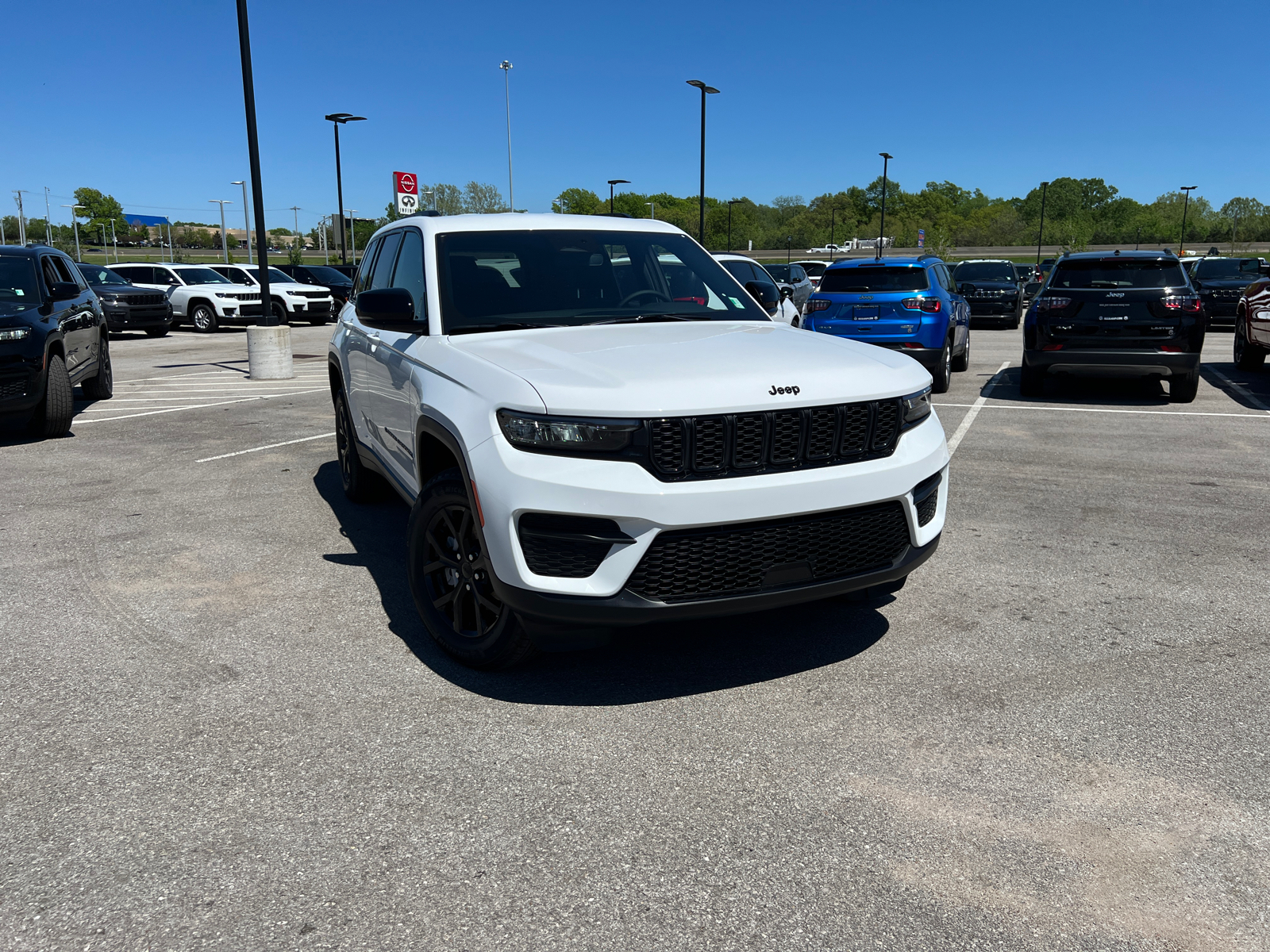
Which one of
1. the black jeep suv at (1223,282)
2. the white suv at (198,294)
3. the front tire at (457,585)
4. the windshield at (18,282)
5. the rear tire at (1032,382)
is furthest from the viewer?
the white suv at (198,294)

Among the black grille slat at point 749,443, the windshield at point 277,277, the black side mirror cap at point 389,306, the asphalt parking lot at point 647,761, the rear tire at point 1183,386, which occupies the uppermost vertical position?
the windshield at point 277,277

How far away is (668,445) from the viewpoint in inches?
131

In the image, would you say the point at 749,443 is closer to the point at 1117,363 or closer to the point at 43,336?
the point at 43,336

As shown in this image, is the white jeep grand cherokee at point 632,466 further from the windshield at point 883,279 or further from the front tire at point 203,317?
the front tire at point 203,317

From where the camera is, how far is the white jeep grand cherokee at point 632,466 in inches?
131

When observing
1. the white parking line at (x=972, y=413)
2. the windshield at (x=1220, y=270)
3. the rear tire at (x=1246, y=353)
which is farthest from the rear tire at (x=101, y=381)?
the windshield at (x=1220, y=270)

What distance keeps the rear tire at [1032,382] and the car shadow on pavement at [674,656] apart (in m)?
8.17

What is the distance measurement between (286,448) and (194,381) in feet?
22.0

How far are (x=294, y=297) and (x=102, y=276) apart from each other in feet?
15.1

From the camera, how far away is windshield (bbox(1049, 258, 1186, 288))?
10945 mm

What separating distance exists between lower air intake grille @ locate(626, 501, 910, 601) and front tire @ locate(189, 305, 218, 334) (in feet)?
83.8

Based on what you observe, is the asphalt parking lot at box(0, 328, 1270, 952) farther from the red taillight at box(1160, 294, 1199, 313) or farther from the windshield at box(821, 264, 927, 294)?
the windshield at box(821, 264, 927, 294)

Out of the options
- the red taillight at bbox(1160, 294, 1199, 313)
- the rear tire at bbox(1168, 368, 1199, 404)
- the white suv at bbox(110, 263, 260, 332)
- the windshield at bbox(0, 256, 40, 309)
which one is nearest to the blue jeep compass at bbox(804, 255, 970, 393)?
the red taillight at bbox(1160, 294, 1199, 313)

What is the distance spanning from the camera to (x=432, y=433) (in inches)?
155
